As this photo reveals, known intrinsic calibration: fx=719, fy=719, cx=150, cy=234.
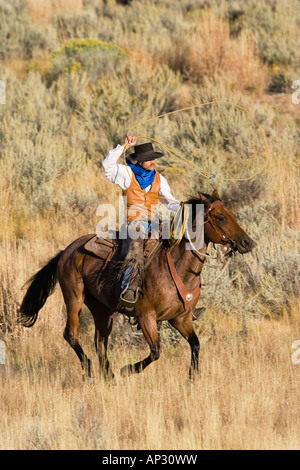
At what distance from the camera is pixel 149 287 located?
6.73 m

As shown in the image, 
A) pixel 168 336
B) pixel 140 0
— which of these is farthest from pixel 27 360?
pixel 140 0

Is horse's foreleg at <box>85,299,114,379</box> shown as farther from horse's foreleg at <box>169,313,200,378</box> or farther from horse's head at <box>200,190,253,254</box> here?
horse's head at <box>200,190,253,254</box>

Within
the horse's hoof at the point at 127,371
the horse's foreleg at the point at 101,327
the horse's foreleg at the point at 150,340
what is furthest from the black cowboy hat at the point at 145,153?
the horse's hoof at the point at 127,371

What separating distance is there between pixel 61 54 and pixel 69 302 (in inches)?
532

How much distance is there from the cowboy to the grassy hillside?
1.07 meters

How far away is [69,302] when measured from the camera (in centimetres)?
760

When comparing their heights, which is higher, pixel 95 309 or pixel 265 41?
pixel 265 41

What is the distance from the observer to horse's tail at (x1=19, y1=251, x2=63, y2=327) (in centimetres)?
788

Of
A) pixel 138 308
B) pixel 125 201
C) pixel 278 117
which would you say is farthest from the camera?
pixel 278 117

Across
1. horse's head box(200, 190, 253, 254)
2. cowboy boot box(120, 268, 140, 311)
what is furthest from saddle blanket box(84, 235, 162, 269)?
horse's head box(200, 190, 253, 254)

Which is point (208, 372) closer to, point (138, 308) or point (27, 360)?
point (138, 308)

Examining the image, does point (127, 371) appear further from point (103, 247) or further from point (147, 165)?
point (147, 165)

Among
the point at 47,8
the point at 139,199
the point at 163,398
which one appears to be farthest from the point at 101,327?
the point at 47,8

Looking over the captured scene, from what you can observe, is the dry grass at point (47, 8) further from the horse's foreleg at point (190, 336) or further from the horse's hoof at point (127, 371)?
the horse's hoof at point (127, 371)
